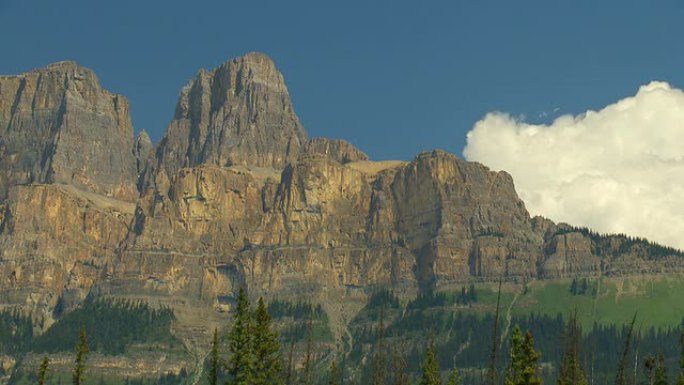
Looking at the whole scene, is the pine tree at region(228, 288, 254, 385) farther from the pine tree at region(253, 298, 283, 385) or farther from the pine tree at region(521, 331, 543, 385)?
the pine tree at region(521, 331, 543, 385)

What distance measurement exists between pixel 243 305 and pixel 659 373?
192ft

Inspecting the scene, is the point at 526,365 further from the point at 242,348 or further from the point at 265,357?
the point at 242,348

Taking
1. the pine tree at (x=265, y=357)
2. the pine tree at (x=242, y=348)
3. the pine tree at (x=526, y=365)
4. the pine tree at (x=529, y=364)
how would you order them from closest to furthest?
the pine tree at (x=529, y=364) → the pine tree at (x=526, y=365) → the pine tree at (x=242, y=348) → the pine tree at (x=265, y=357)

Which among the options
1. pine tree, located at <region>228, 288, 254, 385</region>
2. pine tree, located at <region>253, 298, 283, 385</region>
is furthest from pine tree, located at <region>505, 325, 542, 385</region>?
pine tree, located at <region>228, 288, 254, 385</region>

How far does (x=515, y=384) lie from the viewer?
6053 inches

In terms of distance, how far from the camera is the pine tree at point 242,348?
180000mm

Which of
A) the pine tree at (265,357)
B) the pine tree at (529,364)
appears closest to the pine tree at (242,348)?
the pine tree at (265,357)

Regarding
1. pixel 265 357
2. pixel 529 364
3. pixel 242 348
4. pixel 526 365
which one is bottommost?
pixel 265 357

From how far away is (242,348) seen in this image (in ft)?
598

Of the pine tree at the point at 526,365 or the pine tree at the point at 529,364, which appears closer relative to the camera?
the pine tree at the point at 529,364

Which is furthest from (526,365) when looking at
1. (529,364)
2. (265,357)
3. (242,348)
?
(242,348)

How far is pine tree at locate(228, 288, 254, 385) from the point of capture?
180 m

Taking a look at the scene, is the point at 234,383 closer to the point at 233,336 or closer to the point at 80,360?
the point at 233,336

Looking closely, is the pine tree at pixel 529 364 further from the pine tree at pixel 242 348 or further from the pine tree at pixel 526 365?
the pine tree at pixel 242 348
